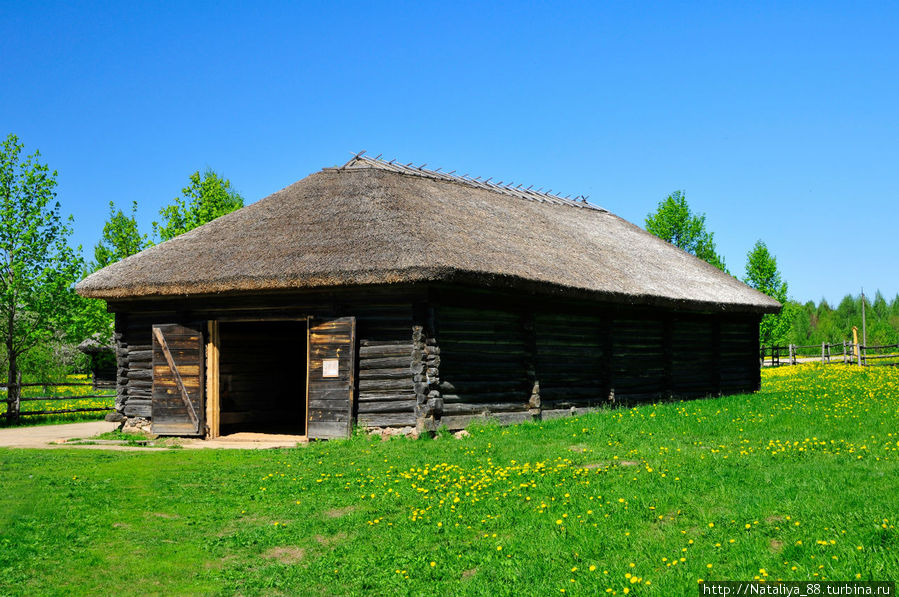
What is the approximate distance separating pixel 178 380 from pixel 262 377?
2.93 m

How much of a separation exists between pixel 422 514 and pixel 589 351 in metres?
9.74

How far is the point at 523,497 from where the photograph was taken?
7840 mm

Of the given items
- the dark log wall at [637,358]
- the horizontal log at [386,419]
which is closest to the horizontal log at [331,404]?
the horizontal log at [386,419]

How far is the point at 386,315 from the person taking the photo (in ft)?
44.0

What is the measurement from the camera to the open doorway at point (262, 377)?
1667 cm

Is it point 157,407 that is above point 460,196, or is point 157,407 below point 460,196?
below

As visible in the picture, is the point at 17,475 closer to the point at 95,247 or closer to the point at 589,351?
the point at 589,351

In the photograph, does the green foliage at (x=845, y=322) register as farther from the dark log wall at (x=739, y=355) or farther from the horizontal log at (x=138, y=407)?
the horizontal log at (x=138, y=407)

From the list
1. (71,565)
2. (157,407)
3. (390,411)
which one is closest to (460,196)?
(390,411)

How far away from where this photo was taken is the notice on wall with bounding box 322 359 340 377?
44.1 ft

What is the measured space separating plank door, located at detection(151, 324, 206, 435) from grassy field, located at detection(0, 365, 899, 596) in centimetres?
290

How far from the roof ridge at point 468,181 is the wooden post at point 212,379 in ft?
17.9

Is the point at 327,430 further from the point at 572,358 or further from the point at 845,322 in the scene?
the point at 845,322

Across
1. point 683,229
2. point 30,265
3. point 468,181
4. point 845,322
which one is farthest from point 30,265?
point 845,322
